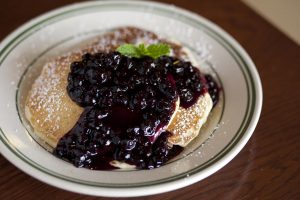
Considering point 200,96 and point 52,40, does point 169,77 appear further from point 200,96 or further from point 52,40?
point 52,40

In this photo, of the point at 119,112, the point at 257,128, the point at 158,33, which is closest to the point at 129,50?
the point at 119,112

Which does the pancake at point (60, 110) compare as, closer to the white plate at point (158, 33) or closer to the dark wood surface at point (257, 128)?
the white plate at point (158, 33)

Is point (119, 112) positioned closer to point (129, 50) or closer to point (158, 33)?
point (129, 50)

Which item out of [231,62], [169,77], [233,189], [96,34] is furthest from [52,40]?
[233,189]

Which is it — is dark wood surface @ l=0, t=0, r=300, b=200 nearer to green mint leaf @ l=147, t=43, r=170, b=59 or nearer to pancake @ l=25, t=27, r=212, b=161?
pancake @ l=25, t=27, r=212, b=161

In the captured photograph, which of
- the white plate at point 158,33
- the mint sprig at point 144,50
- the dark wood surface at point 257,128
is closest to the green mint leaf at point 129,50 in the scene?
the mint sprig at point 144,50

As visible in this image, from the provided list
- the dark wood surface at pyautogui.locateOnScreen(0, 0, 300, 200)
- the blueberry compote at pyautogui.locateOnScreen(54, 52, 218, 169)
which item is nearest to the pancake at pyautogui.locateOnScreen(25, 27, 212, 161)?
the blueberry compote at pyautogui.locateOnScreen(54, 52, 218, 169)
